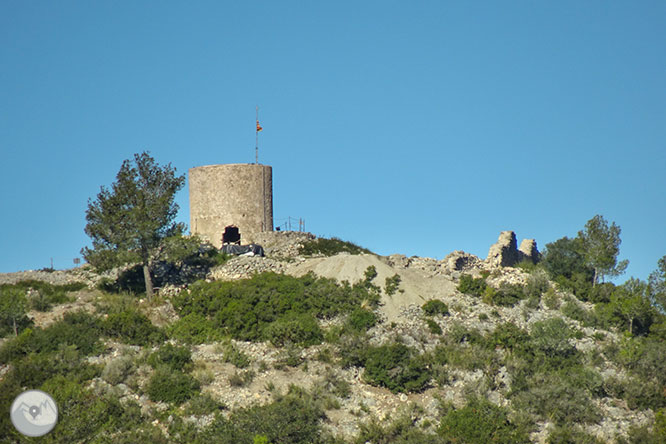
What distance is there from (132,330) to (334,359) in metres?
7.13

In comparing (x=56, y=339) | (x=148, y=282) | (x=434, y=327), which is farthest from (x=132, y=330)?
(x=434, y=327)

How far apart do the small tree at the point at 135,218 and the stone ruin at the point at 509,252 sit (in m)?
15.1

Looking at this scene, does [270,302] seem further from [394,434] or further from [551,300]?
[551,300]

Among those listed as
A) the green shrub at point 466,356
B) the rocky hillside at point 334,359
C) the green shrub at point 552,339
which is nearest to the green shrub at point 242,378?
the rocky hillside at point 334,359

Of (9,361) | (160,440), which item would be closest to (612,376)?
(160,440)

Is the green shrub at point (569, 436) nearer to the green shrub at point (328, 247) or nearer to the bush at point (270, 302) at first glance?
the bush at point (270, 302)

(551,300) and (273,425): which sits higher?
(551,300)

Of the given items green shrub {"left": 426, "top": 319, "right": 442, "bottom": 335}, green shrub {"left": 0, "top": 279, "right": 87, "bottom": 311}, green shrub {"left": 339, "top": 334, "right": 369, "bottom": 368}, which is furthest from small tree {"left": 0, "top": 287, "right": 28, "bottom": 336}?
green shrub {"left": 426, "top": 319, "right": 442, "bottom": 335}

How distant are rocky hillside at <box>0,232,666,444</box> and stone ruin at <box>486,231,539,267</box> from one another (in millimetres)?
3816

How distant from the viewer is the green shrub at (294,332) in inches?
1195

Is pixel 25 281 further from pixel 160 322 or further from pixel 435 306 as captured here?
pixel 435 306

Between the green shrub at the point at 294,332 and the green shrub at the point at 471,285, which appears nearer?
the green shrub at the point at 294,332

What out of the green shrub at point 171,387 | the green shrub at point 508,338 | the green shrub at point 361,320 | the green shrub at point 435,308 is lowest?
the green shrub at point 171,387

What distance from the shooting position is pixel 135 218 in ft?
113
